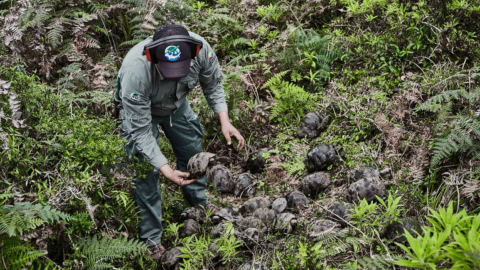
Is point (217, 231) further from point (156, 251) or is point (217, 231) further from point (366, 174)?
point (366, 174)

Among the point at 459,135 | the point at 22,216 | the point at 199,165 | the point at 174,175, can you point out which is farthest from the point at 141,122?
the point at 459,135

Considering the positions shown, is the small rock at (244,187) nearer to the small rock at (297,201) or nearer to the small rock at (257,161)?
the small rock at (257,161)

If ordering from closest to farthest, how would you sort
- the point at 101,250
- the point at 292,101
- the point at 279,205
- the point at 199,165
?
the point at 101,250
the point at 199,165
the point at 279,205
the point at 292,101

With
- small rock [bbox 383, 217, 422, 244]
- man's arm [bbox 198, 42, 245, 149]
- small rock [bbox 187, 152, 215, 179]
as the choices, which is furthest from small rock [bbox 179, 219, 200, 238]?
small rock [bbox 383, 217, 422, 244]

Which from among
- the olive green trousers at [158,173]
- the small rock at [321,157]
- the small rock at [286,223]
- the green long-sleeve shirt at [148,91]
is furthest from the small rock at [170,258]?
the small rock at [321,157]

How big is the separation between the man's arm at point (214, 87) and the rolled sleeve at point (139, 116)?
0.81 meters

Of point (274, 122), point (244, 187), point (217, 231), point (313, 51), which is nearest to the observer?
point (217, 231)

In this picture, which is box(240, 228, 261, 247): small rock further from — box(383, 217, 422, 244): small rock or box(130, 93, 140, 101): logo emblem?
box(130, 93, 140, 101): logo emblem

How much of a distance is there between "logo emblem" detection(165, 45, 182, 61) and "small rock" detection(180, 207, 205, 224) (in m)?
2.08

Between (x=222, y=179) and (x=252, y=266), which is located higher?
Result: (x=252, y=266)

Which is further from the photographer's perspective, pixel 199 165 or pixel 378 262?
pixel 199 165

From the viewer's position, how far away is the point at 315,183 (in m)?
5.12

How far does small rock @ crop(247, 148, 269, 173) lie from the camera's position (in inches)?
233

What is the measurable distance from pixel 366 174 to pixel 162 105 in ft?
7.90
